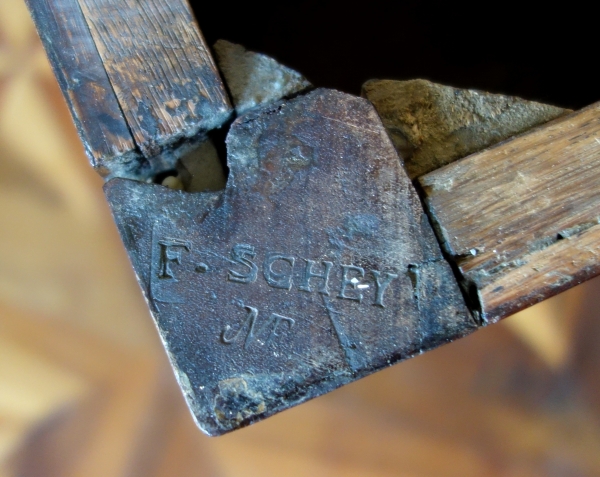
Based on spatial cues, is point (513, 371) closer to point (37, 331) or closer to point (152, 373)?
point (152, 373)

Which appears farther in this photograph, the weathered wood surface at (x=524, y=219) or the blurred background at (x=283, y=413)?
the blurred background at (x=283, y=413)

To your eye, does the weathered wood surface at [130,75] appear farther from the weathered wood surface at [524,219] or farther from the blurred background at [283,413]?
the blurred background at [283,413]

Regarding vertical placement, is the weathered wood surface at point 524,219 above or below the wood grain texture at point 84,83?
below

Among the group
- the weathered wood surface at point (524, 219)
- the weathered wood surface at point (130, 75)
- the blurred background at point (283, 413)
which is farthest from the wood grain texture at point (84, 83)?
the blurred background at point (283, 413)

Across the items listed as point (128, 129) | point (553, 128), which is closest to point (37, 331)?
point (128, 129)

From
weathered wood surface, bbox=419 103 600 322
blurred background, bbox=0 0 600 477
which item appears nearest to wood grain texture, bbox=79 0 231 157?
weathered wood surface, bbox=419 103 600 322

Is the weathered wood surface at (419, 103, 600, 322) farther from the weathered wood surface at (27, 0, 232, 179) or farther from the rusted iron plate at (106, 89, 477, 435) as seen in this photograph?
the weathered wood surface at (27, 0, 232, 179)
